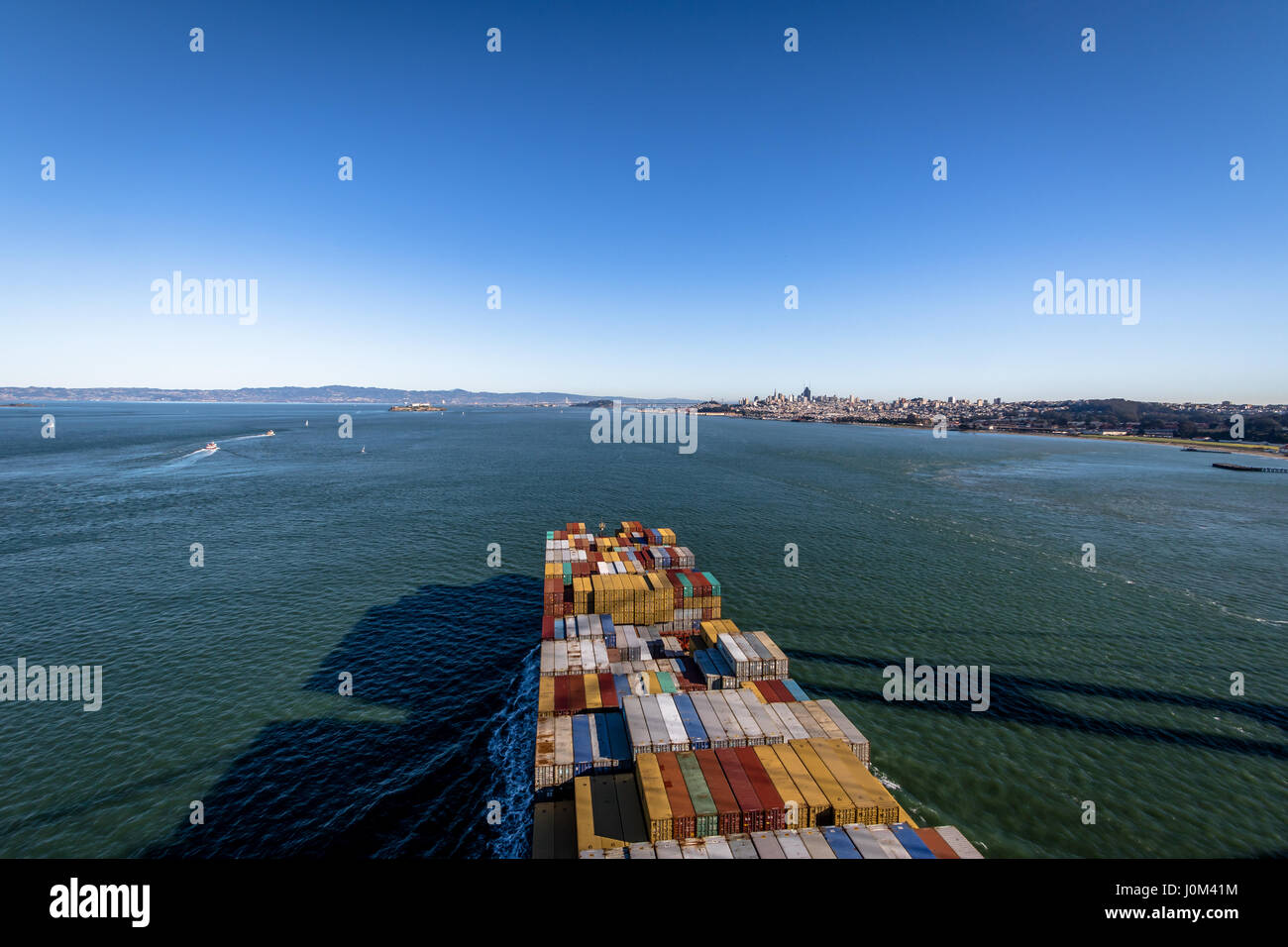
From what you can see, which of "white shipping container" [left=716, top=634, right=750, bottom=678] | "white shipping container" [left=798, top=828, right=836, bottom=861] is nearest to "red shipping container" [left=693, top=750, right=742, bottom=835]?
"white shipping container" [left=798, top=828, right=836, bottom=861]

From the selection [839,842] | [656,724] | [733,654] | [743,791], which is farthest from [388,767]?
[839,842]

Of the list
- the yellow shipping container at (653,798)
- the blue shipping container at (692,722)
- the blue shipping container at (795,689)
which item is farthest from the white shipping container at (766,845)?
the blue shipping container at (795,689)

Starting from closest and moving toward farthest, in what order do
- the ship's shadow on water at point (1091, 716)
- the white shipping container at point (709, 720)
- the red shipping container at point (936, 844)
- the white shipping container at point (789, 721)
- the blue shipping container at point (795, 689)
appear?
the red shipping container at point (936, 844)
the white shipping container at point (709, 720)
the white shipping container at point (789, 721)
the blue shipping container at point (795, 689)
the ship's shadow on water at point (1091, 716)

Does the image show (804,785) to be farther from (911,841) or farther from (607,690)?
(607,690)

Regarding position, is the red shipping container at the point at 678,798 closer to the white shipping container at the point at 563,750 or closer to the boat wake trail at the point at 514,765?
the white shipping container at the point at 563,750

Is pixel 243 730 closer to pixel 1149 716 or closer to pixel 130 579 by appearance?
pixel 130 579

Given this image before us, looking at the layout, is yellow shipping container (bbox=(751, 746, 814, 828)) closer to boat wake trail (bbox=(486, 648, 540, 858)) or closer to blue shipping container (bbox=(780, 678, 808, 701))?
blue shipping container (bbox=(780, 678, 808, 701))
